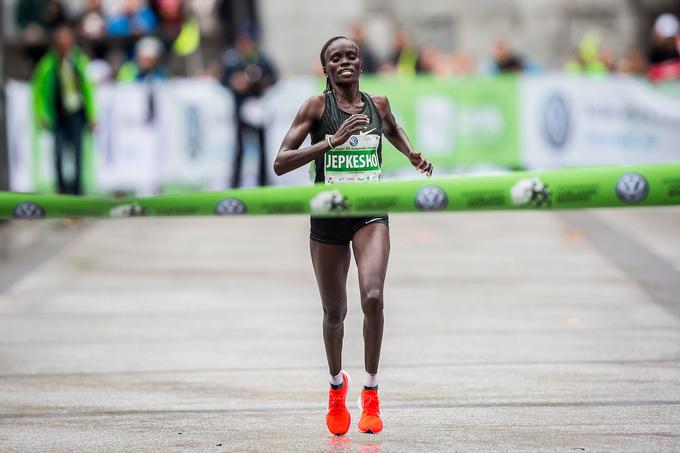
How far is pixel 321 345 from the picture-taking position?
943cm

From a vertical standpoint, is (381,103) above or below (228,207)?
above

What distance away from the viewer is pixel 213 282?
1241cm

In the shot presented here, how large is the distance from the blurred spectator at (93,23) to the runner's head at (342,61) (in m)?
16.2

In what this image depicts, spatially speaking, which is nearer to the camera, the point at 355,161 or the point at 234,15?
the point at 355,161

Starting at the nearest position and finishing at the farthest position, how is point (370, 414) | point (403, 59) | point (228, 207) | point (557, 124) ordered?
point (370, 414) < point (228, 207) < point (557, 124) < point (403, 59)

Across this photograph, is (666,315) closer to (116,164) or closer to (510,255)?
(510,255)

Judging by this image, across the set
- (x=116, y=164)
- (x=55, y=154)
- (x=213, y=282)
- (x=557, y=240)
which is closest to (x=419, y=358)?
(x=213, y=282)

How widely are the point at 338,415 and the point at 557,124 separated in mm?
13745

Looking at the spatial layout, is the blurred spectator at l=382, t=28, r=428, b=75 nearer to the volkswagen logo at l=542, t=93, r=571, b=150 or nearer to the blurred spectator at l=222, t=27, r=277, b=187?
the volkswagen logo at l=542, t=93, r=571, b=150

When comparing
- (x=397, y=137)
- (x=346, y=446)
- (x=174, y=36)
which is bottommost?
(x=346, y=446)

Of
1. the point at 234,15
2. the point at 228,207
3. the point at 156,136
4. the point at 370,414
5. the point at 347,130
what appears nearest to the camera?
the point at 347,130

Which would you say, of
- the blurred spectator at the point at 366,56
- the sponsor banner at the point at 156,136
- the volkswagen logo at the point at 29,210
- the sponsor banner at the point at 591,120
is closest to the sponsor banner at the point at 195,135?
the sponsor banner at the point at 156,136

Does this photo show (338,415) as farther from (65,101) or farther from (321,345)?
(65,101)

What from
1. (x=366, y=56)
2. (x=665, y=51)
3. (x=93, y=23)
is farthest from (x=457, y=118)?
(x=93, y=23)
